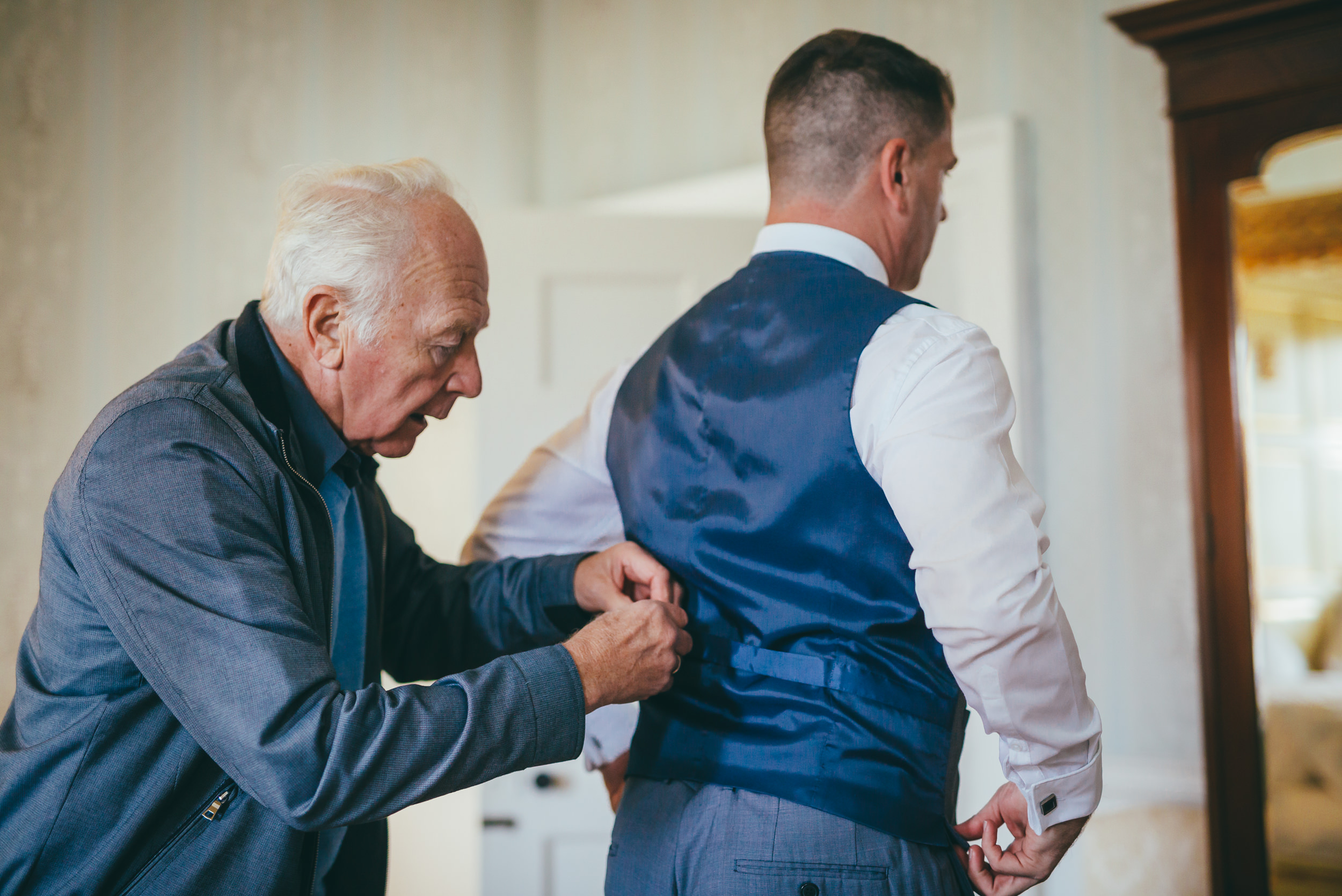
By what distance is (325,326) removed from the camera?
3.75 ft

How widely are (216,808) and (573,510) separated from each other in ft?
1.99

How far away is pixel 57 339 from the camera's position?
2.46 meters

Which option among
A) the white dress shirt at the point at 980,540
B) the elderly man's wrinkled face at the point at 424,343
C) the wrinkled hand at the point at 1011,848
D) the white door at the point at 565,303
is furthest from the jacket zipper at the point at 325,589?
the white door at the point at 565,303

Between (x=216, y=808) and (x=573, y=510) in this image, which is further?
(x=573, y=510)

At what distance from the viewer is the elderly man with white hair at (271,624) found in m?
0.90

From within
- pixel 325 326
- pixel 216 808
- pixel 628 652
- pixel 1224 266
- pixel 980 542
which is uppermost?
pixel 1224 266

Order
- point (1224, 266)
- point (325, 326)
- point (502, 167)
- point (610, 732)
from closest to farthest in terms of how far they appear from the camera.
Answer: point (325, 326)
point (610, 732)
point (1224, 266)
point (502, 167)

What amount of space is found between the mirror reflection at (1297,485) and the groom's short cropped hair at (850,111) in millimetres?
864

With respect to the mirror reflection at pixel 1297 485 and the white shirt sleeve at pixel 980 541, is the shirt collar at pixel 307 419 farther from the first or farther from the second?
the mirror reflection at pixel 1297 485

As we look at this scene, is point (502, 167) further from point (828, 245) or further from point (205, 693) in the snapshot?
point (205, 693)

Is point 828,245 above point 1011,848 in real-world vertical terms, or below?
above

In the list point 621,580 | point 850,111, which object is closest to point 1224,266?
point 850,111

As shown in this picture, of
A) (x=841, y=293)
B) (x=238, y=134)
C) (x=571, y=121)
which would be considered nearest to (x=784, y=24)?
(x=571, y=121)

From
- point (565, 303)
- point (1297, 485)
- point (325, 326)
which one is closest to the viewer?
point (325, 326)
